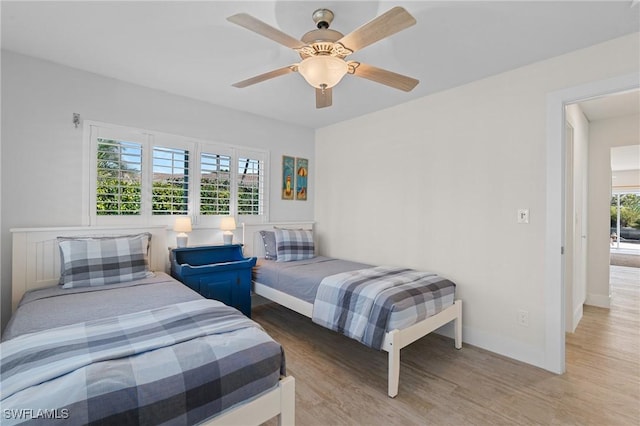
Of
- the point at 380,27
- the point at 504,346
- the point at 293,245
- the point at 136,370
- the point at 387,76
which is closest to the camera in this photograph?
the point at 136,370

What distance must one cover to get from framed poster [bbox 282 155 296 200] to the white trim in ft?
9.54

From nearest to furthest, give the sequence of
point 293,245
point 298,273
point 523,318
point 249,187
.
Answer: point 523,318 → point 298,273 → point 293,245 → point 249,187

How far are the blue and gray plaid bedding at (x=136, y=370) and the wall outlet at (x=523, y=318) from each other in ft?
7.22

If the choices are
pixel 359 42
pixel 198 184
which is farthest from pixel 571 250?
pixel 198 184

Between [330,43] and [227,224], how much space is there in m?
2.35

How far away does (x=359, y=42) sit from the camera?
1.66 m

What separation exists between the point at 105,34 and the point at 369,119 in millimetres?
2727

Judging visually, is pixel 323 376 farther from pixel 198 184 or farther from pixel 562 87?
pixel 562 87

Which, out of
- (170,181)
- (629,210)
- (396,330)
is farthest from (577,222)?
(629,210)

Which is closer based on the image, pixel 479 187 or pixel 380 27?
pixel 380 27

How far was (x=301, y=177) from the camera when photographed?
14.5ft

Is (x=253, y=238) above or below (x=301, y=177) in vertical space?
below

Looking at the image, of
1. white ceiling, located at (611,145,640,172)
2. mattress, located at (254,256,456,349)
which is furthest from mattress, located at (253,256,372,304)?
white ceiling, located at (611,145,640,172)

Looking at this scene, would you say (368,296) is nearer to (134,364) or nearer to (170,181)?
(134,364)
